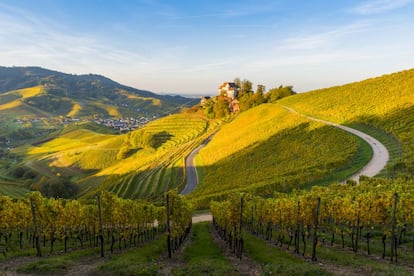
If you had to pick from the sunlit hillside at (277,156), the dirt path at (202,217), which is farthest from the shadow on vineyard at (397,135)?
the dirt path at (202,217)

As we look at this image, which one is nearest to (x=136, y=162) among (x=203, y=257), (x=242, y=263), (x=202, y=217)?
(x=202, y=217)

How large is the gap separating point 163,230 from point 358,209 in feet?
111

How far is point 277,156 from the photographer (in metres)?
85.0

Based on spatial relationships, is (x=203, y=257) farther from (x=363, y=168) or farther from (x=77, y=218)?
(x=363, y=168)

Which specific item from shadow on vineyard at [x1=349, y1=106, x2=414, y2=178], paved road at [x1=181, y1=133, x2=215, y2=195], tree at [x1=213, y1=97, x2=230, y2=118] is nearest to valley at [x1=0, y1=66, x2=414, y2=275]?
shadow on vineyard at [x1=349, y1=106, x2=414, y2=178]

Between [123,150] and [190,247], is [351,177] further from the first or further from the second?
[123,150]

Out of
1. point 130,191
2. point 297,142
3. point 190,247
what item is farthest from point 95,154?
point 190,247

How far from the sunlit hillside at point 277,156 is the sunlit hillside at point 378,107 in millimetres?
9107

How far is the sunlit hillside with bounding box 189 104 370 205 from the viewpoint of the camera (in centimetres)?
6360

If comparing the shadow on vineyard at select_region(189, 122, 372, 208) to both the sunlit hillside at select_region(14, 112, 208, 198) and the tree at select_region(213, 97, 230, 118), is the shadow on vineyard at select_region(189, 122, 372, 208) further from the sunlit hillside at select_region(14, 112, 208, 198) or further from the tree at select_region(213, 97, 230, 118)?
the tree at select_region(213, 97, 230, 118)

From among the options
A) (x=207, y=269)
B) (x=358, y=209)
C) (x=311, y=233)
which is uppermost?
(x=358, y=209)

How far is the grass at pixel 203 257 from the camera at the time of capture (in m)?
21.7

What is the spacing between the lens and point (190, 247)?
35000mm

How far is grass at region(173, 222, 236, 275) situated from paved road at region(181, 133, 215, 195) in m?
33.5
